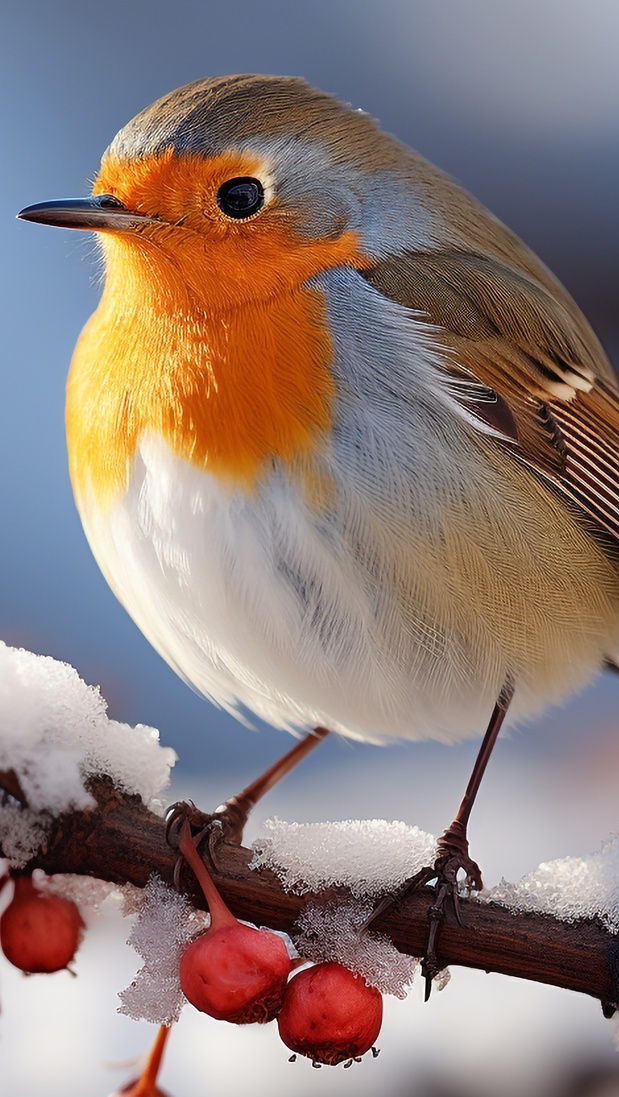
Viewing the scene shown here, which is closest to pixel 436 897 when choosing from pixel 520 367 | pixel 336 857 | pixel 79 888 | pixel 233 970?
pixel 336 857

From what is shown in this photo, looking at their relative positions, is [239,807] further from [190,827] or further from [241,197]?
[241,197]

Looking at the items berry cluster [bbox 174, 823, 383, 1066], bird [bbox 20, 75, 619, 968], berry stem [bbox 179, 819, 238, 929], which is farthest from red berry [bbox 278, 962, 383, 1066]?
bird [bbox 20, 75, 619, 968]

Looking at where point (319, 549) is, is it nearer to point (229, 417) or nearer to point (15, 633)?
point (229, 417)

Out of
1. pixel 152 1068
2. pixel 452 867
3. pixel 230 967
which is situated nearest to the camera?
pixel 230 967

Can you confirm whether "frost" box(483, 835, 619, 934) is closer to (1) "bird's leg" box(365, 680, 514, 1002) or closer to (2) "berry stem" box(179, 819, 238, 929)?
(1) "bird's leg" box(365, 680, 514, 1002)

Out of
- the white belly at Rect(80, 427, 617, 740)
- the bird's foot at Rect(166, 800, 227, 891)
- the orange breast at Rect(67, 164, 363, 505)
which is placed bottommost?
the bird's foot at Rect(166, 800, 227, 891)

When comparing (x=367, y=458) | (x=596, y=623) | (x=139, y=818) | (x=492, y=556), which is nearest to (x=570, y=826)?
(x=596, y=623)
